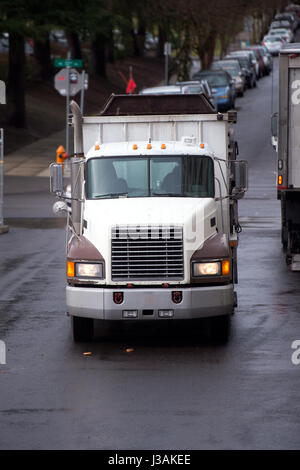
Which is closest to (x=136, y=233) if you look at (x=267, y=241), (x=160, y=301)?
(x=160, y=301)

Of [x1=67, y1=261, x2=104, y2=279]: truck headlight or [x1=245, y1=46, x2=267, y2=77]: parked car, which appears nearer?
[x1=67, y1=261, x2=104, y2=279]: truck headlight

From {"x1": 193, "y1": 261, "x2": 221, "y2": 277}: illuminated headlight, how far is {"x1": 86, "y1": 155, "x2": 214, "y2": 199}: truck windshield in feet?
3.94

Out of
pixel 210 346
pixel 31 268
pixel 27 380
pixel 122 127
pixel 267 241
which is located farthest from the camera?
pixel 267 241

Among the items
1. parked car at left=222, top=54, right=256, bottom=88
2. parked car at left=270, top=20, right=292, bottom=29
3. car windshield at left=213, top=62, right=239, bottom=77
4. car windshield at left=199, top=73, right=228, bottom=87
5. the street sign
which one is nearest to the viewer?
the street sign

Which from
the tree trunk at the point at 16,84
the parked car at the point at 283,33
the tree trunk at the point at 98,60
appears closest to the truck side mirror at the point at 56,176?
the tree trunk at the point at 16,84

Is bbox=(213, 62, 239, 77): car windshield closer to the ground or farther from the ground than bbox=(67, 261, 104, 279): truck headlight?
farther from the ground

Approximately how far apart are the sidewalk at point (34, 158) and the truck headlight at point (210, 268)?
24751mm

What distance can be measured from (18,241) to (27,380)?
12324mm

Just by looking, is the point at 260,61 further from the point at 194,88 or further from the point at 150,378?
the point at 150,378

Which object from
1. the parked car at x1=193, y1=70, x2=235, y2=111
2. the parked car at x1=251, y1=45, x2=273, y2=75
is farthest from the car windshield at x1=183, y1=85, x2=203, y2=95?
the parked car at x1=251, y1=45, x2=273, y2=75

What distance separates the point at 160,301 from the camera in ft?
41.4

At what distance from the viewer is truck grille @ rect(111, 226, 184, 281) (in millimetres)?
12750

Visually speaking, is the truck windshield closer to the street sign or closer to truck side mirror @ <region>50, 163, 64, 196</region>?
truck side mirror @ <region>50, 163, 64, 196</region>
